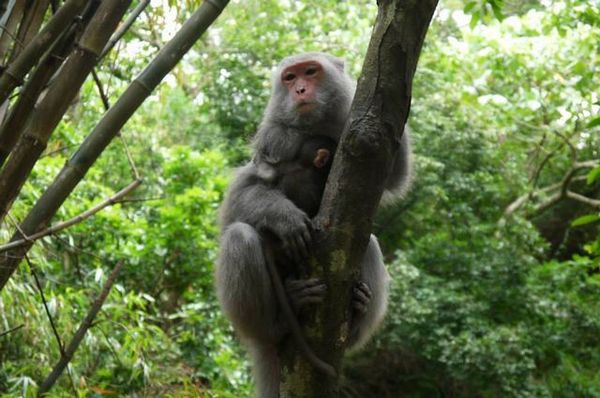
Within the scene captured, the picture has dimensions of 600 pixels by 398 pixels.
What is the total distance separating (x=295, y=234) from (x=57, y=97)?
122 centimetres

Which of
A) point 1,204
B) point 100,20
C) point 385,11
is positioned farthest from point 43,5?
point 385,11

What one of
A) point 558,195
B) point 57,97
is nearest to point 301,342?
point 57,97

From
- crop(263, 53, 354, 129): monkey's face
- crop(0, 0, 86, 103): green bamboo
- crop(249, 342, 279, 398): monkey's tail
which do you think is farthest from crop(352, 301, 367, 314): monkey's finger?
crop(0, 0, 86, 103): green bamboo

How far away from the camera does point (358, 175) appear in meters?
2.75

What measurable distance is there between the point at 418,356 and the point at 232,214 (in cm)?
928

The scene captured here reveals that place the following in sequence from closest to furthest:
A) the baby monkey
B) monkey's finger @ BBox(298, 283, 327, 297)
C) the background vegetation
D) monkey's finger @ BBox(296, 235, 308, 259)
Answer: monkey's finger @ BBox(298, 283, 327, 297) < monkey's finger @ BBox(296, 235, 308, 259) < the baby monkey < the background vegetation

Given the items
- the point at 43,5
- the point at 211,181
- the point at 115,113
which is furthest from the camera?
the point at 211,181

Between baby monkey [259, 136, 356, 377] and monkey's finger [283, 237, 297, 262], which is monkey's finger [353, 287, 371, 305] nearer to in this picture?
baby monkey [259, 136, 356, 377]

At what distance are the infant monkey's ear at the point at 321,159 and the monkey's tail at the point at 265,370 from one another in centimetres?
102

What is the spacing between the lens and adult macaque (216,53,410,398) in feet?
12.2

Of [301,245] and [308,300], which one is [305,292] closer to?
[308,300]

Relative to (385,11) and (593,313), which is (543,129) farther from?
(385,11)

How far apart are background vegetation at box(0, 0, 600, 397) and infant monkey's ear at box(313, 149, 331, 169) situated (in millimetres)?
3924

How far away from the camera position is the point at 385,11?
271 centimetres
